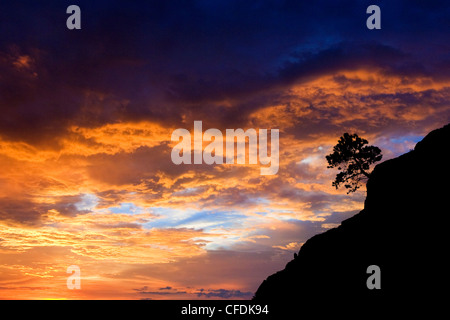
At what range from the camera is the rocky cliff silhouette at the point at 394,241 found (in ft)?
96.9

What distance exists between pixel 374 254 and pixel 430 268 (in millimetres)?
6801

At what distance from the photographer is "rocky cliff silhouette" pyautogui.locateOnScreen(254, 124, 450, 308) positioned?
29531 mm

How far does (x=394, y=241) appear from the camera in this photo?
33.2 metres

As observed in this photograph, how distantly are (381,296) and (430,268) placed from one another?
179 inches

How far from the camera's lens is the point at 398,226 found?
3381 centimetres
